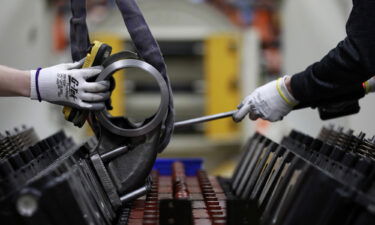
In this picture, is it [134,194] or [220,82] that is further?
[220,82]

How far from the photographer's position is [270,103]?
1.99m

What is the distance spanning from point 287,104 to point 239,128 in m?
4.31

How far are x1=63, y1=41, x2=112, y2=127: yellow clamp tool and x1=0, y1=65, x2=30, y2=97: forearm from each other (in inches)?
5.4

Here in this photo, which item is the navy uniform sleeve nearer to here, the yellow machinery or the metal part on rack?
the metal part on rack

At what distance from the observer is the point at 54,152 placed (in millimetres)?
1832

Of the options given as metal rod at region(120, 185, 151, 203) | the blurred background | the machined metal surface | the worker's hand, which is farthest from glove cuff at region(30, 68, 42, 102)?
the blurred background

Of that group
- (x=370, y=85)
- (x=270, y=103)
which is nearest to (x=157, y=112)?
(x=270, y=103)

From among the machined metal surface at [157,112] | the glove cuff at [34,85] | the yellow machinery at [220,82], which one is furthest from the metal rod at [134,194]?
the yellow machinery at [220,82]

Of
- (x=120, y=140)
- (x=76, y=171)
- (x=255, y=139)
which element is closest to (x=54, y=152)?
(x=120, y=140)

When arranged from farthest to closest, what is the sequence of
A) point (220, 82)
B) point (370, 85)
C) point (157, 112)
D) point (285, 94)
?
point (220, 82), point (370, 85), point (285, 94), point (157, 112)

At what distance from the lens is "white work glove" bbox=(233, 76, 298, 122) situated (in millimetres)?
1966

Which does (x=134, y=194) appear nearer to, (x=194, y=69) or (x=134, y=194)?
(x=134, y=194)

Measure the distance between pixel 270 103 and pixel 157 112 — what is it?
543 millimetres

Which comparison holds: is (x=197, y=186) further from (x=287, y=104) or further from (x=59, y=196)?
(x=59, y=196)
